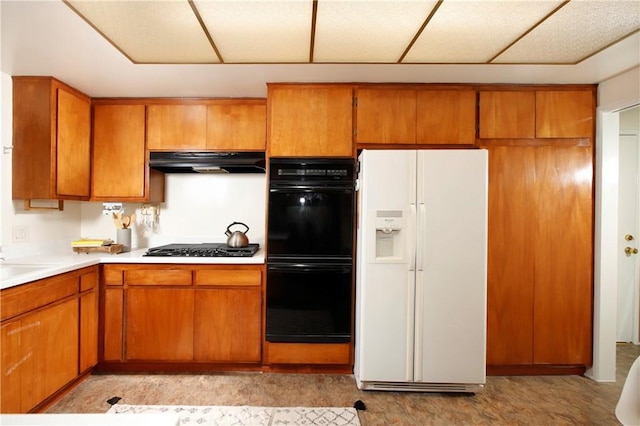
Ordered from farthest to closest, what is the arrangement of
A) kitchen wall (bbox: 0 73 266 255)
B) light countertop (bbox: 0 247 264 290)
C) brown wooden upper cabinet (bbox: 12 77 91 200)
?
1. kitchen wall (bbox: 0 73 266 255)
2. brown wooden upper cabinet (bbox: 12 77 91 200)
3. light countertop (bbox: 0 247 264 290)

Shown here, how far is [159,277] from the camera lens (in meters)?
2.37

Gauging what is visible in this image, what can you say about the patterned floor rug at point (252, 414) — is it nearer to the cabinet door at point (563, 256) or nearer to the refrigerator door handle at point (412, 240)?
the refrigerator door handle at point (412, 240)

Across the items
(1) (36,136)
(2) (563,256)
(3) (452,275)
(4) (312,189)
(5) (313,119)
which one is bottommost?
(3) (452,275)

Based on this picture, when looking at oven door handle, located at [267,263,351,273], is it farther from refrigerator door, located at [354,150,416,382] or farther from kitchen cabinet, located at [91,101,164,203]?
kitchen cabinet, located at [91,101,164,203]

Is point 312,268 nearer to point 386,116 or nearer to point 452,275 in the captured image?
point 452,275

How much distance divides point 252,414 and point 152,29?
2.43m

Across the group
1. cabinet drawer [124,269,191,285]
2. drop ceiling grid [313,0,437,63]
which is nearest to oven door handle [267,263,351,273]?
cabinet drawer [124,269,191,285]

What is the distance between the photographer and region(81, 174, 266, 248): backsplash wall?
2982 millimetres

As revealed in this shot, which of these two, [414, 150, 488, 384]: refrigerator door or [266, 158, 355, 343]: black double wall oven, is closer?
[414, 150, 488, 384]: refrigerator door

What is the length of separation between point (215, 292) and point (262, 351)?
2.00ft

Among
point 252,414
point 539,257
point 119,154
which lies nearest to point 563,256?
point 539,257

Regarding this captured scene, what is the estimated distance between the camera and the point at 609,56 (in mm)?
1980

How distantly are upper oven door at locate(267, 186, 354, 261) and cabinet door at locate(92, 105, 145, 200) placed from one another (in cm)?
138

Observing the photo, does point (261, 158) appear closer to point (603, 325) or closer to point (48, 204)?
point (48, 204)
